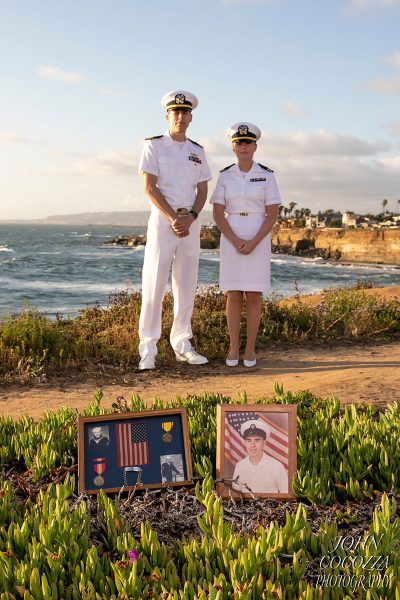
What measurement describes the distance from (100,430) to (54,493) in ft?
1.51

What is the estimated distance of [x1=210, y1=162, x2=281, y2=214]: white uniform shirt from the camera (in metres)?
6.98

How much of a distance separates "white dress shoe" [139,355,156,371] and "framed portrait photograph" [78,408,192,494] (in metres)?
3.61

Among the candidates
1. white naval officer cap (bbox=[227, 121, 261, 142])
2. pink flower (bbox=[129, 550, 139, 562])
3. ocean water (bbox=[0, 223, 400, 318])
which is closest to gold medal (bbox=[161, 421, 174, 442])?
pink flower (bbox=[129, 550, 139, 562])

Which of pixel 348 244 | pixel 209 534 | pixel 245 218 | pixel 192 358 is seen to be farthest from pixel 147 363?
pixel 348 244

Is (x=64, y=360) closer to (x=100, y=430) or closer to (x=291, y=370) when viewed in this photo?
(x=291, y=370)

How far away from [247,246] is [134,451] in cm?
386

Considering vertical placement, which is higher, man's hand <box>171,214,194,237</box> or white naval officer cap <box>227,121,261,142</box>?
white naval officer cap <box>227,121,261,142</box>

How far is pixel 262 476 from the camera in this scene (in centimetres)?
338

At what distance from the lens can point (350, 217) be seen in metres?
118

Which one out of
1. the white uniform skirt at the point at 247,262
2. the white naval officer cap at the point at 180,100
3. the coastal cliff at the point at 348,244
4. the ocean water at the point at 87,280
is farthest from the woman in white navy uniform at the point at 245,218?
the coastal cliff at the point at 348,244

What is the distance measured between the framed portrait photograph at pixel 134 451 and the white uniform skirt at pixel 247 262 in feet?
12.0

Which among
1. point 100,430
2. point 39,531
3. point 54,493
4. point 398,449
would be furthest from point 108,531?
point 398,449

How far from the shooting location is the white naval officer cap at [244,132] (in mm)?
6738

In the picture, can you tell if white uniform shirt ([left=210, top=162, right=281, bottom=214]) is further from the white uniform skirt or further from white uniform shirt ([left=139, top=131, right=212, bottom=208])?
white uniform shirt ([left=139, top=131, right=212, bottom=208])
